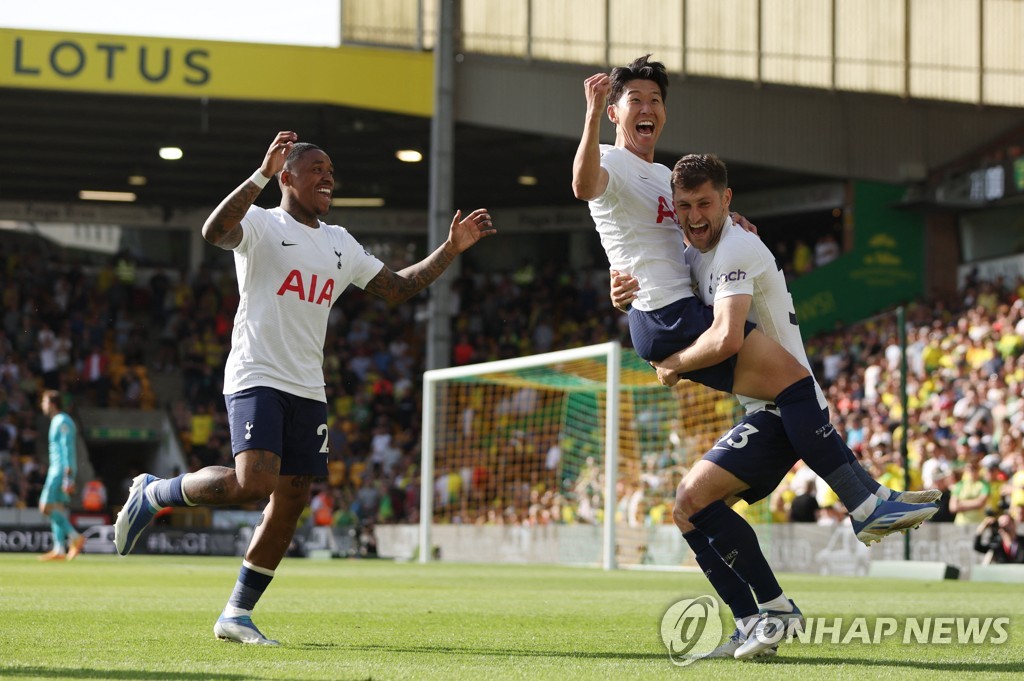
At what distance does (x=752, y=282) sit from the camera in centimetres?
621

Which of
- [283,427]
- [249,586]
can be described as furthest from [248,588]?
[283,427]

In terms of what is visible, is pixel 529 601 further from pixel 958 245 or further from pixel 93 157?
pixel 93 157

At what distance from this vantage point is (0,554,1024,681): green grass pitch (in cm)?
565

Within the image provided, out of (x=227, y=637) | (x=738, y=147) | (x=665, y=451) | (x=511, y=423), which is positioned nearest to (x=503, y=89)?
(x=738, y=147)

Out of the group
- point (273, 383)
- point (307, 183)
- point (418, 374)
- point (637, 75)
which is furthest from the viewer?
point (418, 374)

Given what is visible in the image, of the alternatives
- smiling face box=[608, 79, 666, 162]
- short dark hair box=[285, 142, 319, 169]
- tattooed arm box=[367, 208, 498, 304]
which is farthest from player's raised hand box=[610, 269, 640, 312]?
short dark hair box=[285, 142, 319, 169]

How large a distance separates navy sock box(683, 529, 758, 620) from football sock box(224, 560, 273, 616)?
83.0 inches

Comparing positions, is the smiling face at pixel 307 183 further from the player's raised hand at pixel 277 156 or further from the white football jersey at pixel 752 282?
the white football jersey at pixel 752 282

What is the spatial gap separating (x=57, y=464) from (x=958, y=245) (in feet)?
70.7

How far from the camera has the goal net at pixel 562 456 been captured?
804 inches

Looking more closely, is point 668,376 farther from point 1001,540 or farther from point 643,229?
point 1001,540

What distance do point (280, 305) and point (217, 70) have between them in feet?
72.7

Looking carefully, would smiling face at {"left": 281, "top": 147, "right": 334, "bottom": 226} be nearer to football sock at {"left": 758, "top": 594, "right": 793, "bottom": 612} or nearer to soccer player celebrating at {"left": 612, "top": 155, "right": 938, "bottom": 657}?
soccer player celebrating at {"left": 612, "top": 155, "right": 938, "bottom": 657}

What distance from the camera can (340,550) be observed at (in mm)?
24656
